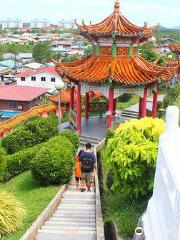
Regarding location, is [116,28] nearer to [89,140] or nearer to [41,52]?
[89,140]

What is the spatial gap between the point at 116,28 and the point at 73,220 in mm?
9909

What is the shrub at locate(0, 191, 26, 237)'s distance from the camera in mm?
6836

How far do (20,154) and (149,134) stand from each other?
659 cm

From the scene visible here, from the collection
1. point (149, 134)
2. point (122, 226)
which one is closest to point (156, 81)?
point (149, 134)

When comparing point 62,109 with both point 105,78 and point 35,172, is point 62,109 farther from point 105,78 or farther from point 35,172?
point 35,172

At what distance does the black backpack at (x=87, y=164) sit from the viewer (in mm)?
9531

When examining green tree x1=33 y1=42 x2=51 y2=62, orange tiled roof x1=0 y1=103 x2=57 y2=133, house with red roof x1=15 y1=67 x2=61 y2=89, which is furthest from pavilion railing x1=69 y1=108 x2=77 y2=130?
green tree x1=33 y1=42 x2=51 y2=62

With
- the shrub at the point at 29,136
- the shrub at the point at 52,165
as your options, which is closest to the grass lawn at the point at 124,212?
the shrub at the point at 52,165

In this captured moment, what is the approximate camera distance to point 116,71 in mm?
14570

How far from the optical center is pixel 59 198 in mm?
9320

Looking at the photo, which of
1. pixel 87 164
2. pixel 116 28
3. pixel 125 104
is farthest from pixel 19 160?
pixel 125 104

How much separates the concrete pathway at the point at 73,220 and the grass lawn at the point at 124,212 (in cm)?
52

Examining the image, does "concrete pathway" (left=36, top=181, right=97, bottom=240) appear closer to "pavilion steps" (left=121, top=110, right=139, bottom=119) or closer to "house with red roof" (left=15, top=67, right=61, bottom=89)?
"pavilion steps" (left=121, top=110, right=139, bottom=119)

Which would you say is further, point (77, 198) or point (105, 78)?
point (105, 78)
